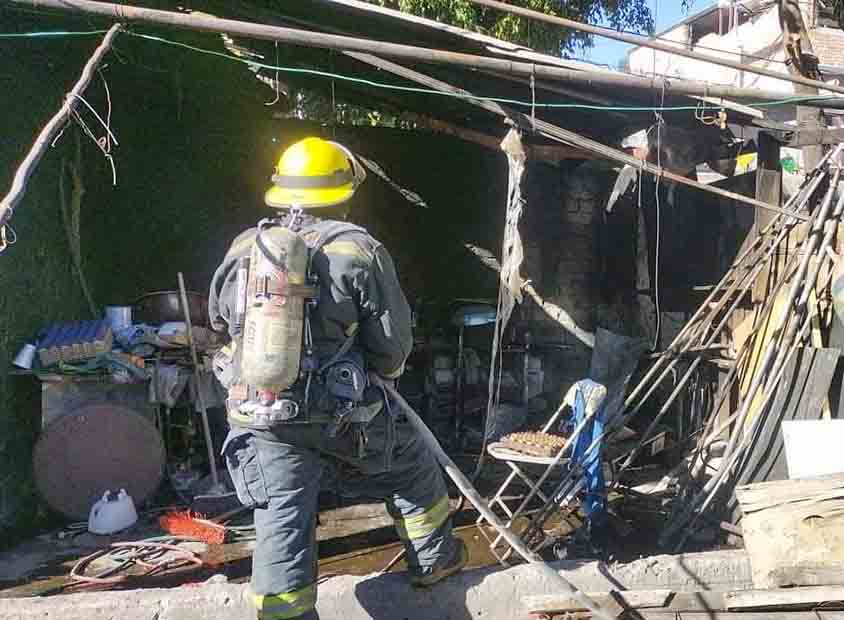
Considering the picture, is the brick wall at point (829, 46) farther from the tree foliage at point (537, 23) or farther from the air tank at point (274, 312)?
the air tank at point (274, 312)

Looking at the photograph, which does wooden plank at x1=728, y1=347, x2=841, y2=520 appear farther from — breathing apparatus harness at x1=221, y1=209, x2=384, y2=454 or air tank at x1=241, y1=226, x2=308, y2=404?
air tank at x1=241, y1=226, x2=308, y2=404

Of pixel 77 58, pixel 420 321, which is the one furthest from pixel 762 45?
pixel 77 58

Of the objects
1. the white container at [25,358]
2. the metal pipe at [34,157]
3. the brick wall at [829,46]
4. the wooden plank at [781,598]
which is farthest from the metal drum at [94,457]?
the brick wall at [829,46]

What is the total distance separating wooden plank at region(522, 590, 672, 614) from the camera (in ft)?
10.0

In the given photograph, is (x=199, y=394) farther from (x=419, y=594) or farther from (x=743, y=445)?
(x=743, y=445)

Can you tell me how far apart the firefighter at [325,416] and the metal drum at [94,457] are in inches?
78.7

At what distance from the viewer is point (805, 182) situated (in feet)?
15.7

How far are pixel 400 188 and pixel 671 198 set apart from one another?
9.11 feet

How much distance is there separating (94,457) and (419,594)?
266 centimetres

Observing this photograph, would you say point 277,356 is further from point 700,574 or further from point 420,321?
point 420,321

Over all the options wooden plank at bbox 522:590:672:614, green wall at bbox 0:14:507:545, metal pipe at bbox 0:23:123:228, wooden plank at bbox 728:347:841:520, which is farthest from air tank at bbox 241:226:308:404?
wooden plank at bbox 728:347:841:520

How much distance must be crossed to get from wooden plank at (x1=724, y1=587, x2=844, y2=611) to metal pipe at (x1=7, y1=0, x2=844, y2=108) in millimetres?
2452

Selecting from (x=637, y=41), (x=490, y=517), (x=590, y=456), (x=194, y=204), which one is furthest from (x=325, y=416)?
(x=194, y=204)

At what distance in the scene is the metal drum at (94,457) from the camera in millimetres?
4633
